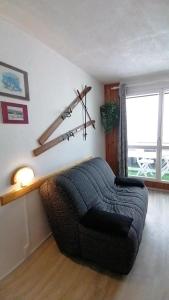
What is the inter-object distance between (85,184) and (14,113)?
109cm

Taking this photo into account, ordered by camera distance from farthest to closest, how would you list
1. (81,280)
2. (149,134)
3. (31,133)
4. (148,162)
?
(148,162) < (149,134) < (31,133) < (81,280)

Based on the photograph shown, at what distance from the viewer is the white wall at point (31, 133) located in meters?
1.60

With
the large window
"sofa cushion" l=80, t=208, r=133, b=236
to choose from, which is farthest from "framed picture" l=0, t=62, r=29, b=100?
the large window

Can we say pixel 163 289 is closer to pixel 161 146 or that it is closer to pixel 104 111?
pixel 161 146

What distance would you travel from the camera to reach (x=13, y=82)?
65.1 inches

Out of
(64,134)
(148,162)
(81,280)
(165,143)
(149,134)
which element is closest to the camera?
(81,280)

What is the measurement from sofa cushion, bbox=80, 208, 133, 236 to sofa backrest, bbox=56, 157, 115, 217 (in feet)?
0.38

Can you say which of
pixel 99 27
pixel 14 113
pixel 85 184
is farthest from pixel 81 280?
pixel 99 27

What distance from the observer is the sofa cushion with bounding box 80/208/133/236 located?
4.92ft

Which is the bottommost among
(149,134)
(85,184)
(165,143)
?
(85,184)

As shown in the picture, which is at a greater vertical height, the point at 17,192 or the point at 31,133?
the point at 31,133

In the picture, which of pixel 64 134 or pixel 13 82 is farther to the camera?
pixel 64 134

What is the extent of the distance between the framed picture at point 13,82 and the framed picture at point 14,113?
0.29 feet

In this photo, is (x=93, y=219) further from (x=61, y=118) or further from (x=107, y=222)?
(x=61, y=118)
